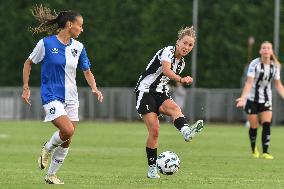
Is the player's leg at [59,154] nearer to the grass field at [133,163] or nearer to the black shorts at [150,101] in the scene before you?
the grass field at [133,163]

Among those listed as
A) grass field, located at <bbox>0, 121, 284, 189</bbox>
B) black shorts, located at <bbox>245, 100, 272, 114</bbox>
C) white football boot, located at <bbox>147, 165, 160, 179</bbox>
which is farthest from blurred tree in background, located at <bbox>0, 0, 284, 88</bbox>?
white football boot, located at <bbox>147, 165, 160, 179</bbox>

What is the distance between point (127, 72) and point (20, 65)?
206 inches

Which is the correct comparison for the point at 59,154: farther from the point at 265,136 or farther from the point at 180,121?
the point at 265,136

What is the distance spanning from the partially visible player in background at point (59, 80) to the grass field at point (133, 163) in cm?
60

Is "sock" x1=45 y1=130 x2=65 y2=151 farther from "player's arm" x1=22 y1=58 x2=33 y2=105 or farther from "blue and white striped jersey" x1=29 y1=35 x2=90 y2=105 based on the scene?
"player's arm" x1=22 y1=58 x2=33 y2=105

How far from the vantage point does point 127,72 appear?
4925cm

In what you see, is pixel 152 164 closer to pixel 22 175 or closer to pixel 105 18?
pixel 22 175

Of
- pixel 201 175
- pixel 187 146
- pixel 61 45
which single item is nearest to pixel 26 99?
pixel 61 45

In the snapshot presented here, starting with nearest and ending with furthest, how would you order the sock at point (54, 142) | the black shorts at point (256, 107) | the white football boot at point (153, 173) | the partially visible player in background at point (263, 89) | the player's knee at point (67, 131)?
1. the player's knee at point (67, 131)
2. the sock at point (54, 142)
3. the white football boot at point (153, 173)
4. the partially visible player in background at point (263, 89)
5. the black shorts at point (256, 107)

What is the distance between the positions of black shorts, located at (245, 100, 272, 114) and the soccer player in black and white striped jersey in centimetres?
663

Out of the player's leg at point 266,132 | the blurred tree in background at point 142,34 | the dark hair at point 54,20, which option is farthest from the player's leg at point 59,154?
the blurred tree in background at point 142,34

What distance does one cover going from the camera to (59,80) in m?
15.2

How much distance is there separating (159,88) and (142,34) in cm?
3233

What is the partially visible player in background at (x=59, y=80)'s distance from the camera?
15.0 m
